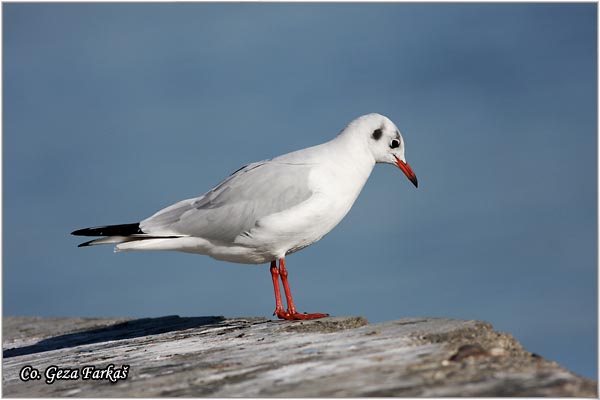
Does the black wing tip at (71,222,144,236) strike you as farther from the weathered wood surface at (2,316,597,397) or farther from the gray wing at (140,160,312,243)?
the weathered wood surface at (2,316,597,397)

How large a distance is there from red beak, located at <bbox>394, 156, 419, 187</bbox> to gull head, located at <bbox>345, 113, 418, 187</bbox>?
18 centimetres

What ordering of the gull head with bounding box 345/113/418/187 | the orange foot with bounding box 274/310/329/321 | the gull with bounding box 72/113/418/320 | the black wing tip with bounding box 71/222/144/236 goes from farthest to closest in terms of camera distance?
the gull head with bounding box 345/113/418/187 < the black wing tip with bounding box 71/222/144/236 < the gull with bounding box 72/113/418/320 < the orange foot with bounding box 274/310/329/321

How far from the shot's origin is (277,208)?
8.62 metres

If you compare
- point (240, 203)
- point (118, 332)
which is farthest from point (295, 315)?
point (118, 332)

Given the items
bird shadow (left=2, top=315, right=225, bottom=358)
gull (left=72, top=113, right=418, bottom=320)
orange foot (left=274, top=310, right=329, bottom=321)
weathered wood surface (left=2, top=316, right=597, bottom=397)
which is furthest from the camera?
bird shadow (left=2, top=315, right=225, bottom=358)

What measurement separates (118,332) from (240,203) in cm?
267

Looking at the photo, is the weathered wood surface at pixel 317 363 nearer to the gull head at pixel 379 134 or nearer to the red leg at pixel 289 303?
the red leg at pixel 289 303

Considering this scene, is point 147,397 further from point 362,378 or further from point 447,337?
point 447,337

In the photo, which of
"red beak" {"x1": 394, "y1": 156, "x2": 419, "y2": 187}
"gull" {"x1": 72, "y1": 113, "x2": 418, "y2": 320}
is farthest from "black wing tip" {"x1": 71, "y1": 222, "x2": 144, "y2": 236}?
"red beak" {"x1": 394, "y1": 156, "x2": 419, "y2": 187}

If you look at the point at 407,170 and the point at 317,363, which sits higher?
the point at 407,170

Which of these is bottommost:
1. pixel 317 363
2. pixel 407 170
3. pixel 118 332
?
pixel 317 363

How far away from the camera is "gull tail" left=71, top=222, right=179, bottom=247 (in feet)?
29.5

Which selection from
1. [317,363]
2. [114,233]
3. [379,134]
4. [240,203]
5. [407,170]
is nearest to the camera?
[317,363]

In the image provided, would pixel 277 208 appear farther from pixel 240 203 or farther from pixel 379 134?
pixel 379 134
